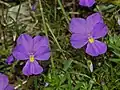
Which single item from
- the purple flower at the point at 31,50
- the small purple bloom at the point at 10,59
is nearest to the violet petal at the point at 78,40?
the purple flower at the point at 31,50

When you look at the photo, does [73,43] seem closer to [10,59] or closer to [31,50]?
[31,50]

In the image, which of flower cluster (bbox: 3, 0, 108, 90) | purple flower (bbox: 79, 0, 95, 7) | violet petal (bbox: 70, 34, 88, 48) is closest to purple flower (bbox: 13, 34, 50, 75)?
flower cluster (bbox: 3, 0, 108, 90)

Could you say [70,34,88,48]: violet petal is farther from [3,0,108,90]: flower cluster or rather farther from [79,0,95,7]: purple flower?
[79,0,95,7]: purple flower

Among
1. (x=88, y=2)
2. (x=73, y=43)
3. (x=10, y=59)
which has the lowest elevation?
(x=10, y=59)

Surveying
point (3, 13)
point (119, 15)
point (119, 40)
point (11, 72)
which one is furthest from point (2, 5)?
point (119, 40)

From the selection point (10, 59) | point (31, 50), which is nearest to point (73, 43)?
point (31, 50)

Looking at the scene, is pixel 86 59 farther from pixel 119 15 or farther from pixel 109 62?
pixel 119 15

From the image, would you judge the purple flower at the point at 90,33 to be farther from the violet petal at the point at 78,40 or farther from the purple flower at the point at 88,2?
the purple flower at the point at 88,2
